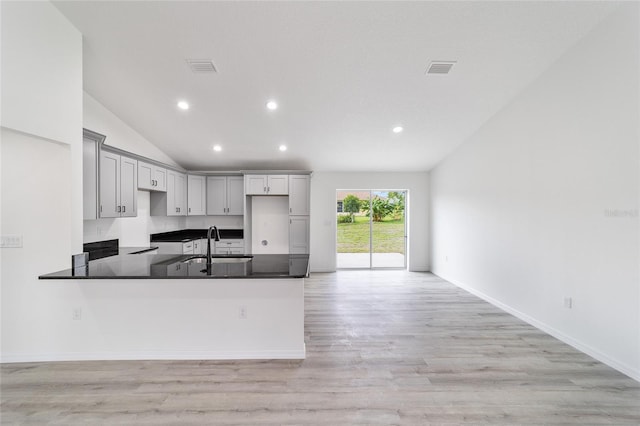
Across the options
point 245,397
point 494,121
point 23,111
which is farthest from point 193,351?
point 494,121

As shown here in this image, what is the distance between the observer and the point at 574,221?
285 centimetres

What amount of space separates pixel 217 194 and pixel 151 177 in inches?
59.0

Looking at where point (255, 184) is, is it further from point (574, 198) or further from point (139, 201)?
point (574, 198)

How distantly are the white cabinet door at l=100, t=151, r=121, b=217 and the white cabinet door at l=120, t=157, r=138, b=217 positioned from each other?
0.08 m

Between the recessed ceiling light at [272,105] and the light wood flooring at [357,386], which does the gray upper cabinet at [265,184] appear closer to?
the recessed ceiling light at [272,105]

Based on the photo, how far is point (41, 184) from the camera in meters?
2.52

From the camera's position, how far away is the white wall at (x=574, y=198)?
2.37 metres

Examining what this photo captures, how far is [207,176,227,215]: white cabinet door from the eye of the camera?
19.3 ft

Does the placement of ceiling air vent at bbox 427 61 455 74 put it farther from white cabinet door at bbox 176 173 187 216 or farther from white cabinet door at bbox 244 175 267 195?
white cabinet door at bbox 176 173 187 216

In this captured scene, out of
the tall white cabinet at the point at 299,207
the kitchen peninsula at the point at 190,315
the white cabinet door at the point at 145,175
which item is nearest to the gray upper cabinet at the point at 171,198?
the white cabinet door at the point at 145,175

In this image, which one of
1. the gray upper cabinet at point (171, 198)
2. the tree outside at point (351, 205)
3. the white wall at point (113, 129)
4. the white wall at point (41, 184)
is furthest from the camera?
the tree outside at point (351, 205)

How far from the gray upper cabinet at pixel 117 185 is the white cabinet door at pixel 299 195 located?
2751 millimetres

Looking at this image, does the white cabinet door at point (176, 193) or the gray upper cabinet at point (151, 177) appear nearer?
the gray upper cabinet at point (151, 177)

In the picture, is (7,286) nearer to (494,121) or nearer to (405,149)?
(405,149)
